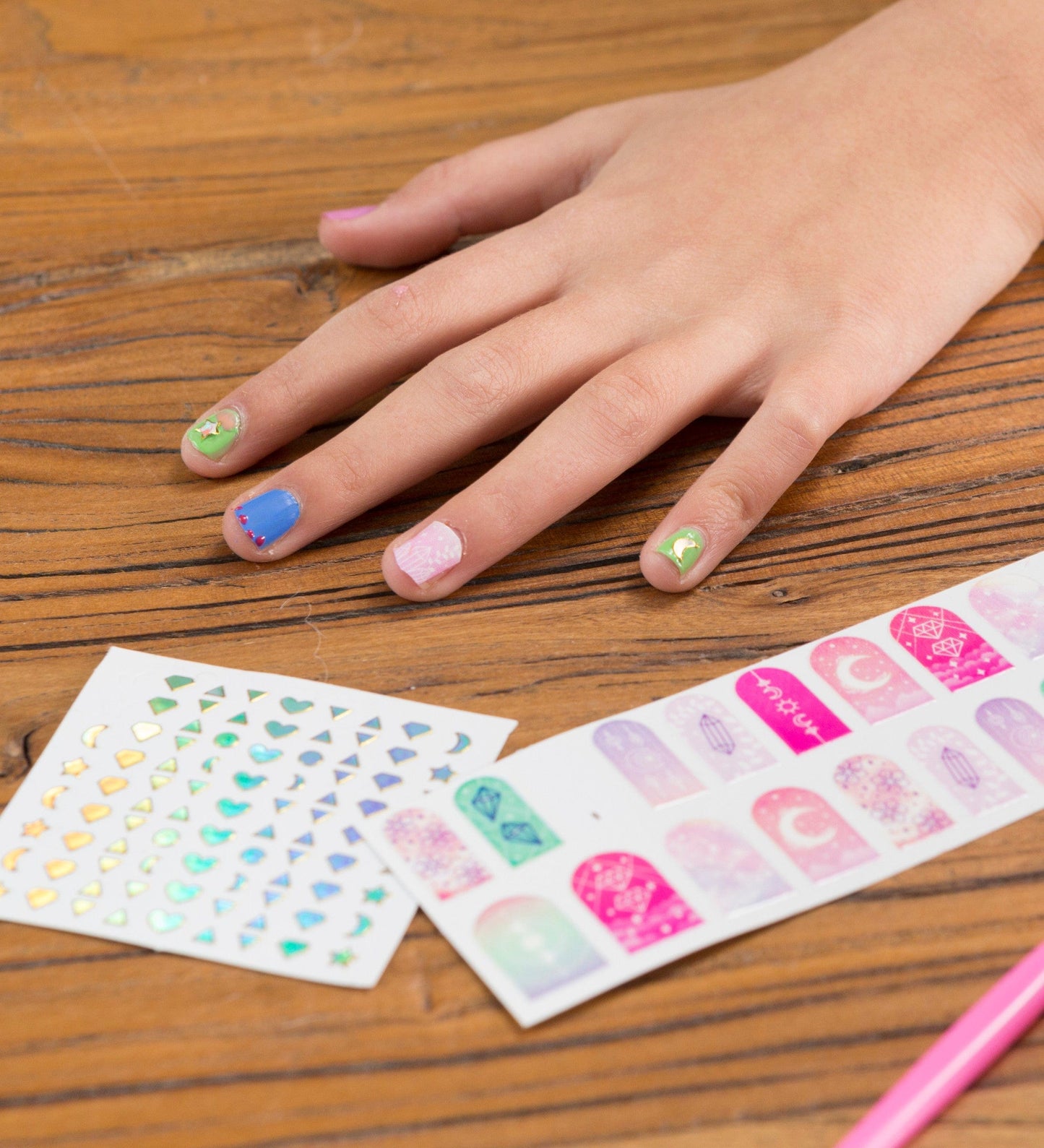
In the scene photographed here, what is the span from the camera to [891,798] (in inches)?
18.4

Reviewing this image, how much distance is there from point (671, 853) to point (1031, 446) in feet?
1.08

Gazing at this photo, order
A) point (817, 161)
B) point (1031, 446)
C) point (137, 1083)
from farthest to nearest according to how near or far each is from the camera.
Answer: point (817, 161) → point (1031, 446) → point (137, 1083)

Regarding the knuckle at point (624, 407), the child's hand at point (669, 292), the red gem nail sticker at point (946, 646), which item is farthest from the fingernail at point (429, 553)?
the red gem nail sticker at point (946, 646)

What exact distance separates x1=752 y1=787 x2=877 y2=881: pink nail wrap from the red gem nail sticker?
3.6 inches

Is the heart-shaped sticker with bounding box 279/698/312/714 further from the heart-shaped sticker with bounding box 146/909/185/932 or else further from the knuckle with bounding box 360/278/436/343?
the knuckle with bounding box 360/278/436/343

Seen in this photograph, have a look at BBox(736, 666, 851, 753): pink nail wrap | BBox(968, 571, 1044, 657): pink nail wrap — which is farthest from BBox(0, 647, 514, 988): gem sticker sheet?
BBox(968, 571, 1044, 657): pink nail wrap

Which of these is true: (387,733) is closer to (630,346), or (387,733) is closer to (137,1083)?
(137,1083)

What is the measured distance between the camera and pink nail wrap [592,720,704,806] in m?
0.47

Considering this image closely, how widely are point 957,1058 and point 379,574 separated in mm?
328

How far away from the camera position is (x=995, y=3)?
2.59 ft

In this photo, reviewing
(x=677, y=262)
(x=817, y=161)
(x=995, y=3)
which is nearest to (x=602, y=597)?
(x=677, y=262)

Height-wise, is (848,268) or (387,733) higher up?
(848,268)

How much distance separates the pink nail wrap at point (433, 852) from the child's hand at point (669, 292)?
0.13 meters

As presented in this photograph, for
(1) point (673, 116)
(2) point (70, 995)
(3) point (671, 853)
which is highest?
(1) point (673, 116)
